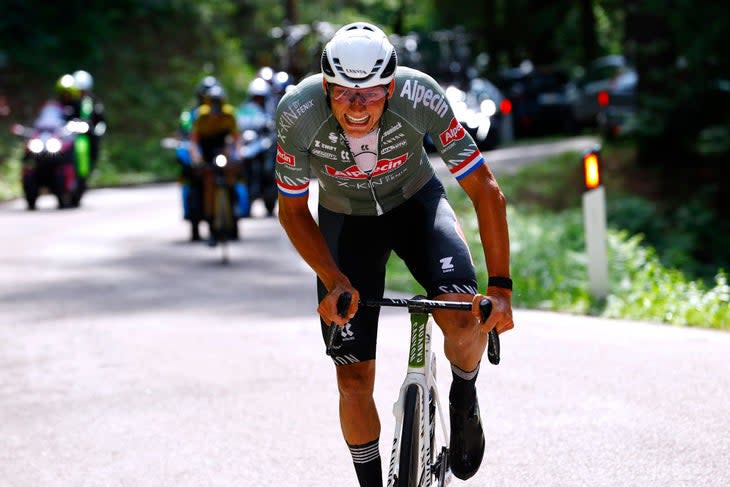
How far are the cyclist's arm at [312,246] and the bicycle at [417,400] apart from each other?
8 centimetres

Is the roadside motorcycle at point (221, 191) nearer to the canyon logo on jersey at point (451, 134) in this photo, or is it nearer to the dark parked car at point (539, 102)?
the canyon logo on jersey at point (451, 134)

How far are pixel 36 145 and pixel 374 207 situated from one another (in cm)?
1856

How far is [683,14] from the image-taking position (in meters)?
19.0

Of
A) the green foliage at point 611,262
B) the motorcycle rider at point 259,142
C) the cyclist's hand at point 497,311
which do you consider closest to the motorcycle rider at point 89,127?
the motorcycle rider at point 259,142

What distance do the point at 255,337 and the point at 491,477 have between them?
438 cm

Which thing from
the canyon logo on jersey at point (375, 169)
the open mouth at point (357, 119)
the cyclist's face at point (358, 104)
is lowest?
the canyon logo on jersey at point (375, 169)

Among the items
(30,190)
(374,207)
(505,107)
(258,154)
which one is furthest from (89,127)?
(374,207)

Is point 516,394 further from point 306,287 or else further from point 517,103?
point 517,103

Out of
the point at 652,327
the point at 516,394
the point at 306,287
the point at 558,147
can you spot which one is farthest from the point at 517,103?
the point at 516,394

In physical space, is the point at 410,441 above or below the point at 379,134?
below

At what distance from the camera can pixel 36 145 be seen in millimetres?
23328

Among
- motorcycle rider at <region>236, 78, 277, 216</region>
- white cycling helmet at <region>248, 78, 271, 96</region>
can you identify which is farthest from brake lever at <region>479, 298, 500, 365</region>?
white cycling helmet at <region>248, 78, 271, 96</region>

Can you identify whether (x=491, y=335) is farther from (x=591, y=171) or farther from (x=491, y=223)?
(x=591, y=171)

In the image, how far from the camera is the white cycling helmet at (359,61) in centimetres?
485
